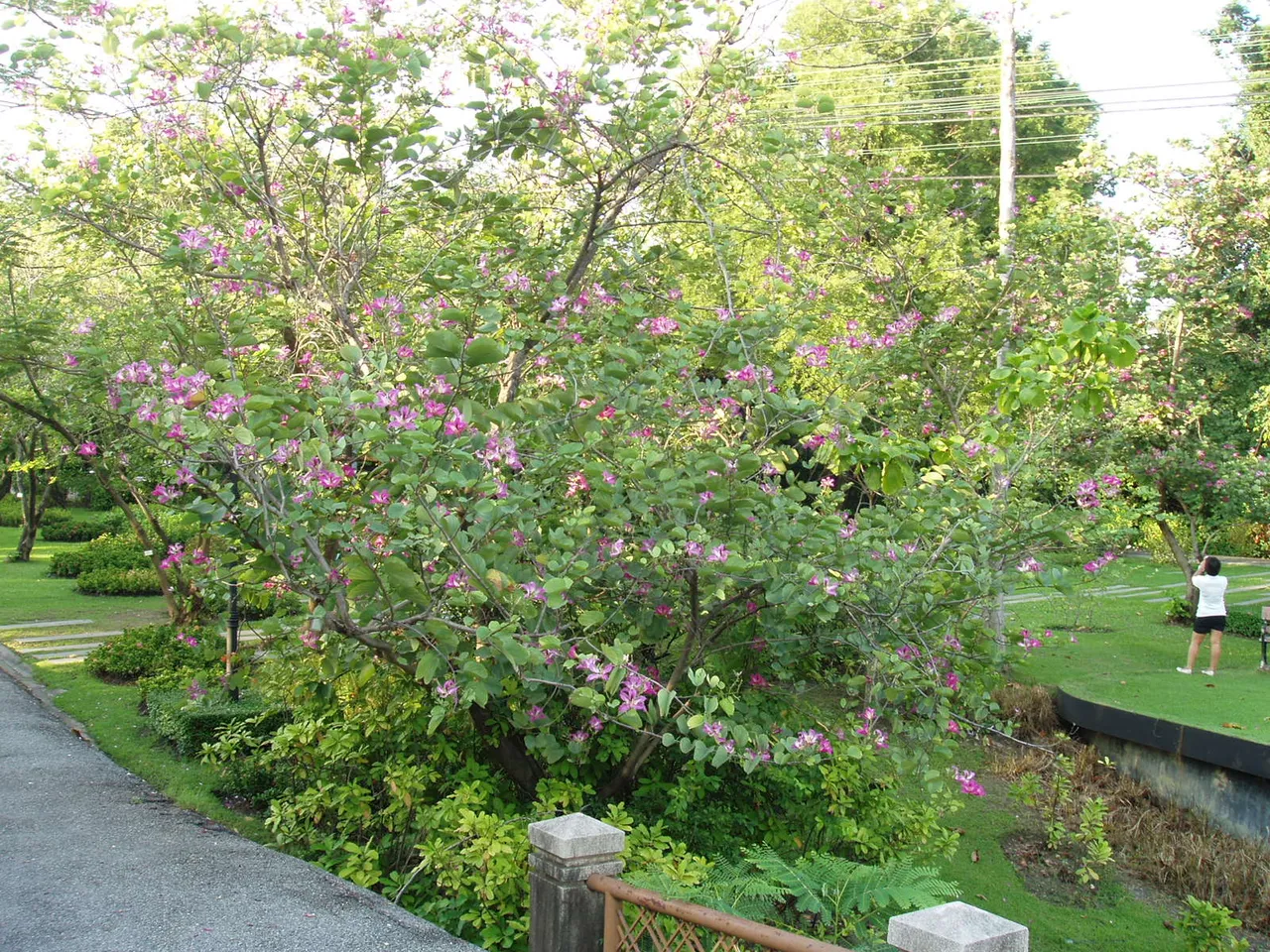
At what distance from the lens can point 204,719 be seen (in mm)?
9133

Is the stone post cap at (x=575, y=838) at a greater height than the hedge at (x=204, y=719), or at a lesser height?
greater

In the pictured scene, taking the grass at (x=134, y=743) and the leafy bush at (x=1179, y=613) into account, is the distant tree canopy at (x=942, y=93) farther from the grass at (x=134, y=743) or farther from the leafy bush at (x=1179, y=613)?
the grass at (x=134, y=743)

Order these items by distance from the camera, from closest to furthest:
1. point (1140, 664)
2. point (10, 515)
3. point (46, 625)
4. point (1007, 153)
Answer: point (1007, 153), point (1140, 664), point (46, 625), point (10, 515)

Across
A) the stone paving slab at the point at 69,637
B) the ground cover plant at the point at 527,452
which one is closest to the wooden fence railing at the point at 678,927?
the ground cover plant at the point at 527,452

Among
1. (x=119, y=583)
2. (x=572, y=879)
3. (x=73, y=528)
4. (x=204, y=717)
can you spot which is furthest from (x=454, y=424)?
(x=73, y=528)

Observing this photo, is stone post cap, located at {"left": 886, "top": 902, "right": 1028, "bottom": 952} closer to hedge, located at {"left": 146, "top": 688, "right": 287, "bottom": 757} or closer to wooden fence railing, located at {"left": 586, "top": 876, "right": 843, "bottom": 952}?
wooden fence railing, located at {"left": 586, "top": 876, "right": 843, "bottom": 952}

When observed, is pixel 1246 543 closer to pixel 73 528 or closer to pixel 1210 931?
pixel 1210 931

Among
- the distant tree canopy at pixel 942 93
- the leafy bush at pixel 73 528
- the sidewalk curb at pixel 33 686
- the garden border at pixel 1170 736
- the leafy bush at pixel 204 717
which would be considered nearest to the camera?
the garden border at pixel 1170 736

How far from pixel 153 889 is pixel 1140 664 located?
11704mm

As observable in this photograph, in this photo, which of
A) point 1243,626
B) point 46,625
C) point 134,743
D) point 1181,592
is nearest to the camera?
point 134,743

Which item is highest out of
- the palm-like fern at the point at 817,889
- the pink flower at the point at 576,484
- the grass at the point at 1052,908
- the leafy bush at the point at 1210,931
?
the pink flower at the point at 576,484

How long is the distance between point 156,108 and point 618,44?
2.82m

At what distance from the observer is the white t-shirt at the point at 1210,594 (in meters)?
12.0

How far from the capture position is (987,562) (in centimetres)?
561
